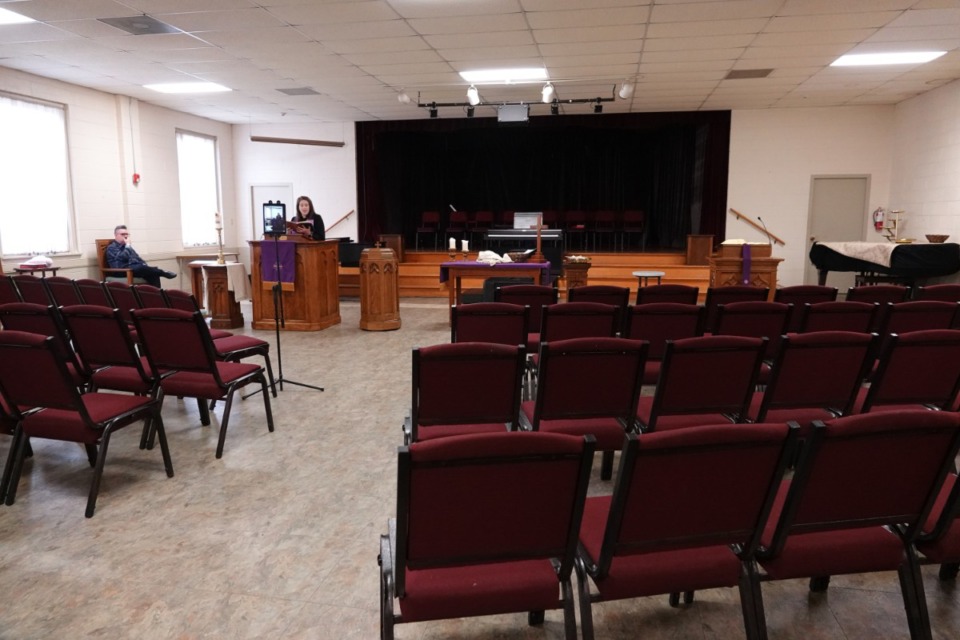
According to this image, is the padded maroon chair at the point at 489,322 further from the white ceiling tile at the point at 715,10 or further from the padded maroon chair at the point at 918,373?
the white ceiling tile at the point at 715,10

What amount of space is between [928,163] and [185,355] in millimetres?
10744

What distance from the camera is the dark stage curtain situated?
1264 cm

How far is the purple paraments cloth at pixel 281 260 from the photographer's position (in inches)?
291

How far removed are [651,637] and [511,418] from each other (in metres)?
1.06

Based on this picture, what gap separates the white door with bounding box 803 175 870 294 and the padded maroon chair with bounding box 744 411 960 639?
34.3 feet

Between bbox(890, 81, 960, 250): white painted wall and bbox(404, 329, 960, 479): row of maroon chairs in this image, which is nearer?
bbox(404, 329, 960, 479): row of maroon chairs

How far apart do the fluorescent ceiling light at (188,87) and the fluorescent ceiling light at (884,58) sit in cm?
857

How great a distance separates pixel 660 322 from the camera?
12.4 ft

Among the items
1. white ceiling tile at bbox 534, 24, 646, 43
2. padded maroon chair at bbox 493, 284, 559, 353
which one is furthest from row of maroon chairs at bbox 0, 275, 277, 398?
white ceiling tile at bbox 534, 24, 646, 43

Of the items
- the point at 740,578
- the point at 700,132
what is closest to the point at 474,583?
the point at 740,578

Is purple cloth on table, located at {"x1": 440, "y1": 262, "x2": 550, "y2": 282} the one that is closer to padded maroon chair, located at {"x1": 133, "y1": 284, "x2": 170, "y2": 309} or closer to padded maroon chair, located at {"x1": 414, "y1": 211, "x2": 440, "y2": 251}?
padded maroon chair, located at {"x1": 133, "y1": 284, "x2": 170, "y2": 309}

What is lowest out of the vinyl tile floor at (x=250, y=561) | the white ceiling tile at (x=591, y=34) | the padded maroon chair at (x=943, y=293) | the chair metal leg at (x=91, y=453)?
the vinyl tile floor at (x=250, y=561)

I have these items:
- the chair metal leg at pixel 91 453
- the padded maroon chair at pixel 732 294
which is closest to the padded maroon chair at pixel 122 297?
the chair metal leg at pixel 91 453

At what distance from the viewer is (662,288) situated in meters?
4.66
